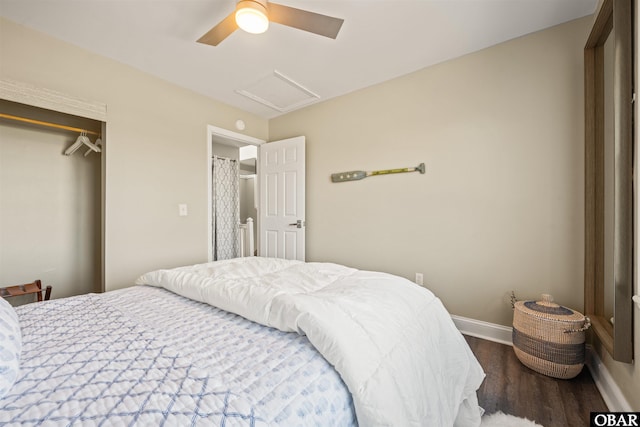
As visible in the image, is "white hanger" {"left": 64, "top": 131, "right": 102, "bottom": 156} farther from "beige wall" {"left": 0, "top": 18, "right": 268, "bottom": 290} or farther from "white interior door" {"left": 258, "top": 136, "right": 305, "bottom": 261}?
"white interior door" {"left": 258, "top": 136, "right": 305, "bottom": 261}

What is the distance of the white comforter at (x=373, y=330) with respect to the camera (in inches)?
33.2

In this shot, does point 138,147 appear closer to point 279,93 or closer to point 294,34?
point 279,93

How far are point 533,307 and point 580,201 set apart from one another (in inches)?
33.9

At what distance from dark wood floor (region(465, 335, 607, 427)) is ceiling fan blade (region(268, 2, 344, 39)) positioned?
2.37 metres

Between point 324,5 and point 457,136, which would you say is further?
point 457,136

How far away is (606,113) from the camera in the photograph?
6.04ft

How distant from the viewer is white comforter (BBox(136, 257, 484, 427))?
33.2 inches

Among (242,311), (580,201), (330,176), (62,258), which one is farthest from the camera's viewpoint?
(330,176)

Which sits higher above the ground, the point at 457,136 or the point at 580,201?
the point at 457,136

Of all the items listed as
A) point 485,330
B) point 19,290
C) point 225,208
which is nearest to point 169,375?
point 19,290

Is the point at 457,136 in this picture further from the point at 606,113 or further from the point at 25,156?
the point at 25,156

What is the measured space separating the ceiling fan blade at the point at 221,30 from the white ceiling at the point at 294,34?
0.70 ft

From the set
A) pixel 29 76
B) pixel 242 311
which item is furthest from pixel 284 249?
pixel 29 76

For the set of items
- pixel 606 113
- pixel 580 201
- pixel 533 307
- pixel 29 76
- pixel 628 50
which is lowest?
pixel 533 307
